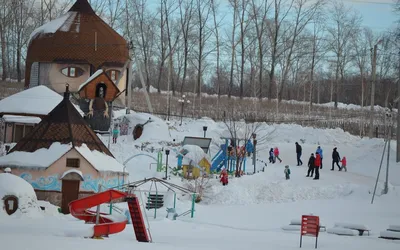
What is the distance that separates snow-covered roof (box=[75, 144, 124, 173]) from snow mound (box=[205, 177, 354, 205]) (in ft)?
14.6

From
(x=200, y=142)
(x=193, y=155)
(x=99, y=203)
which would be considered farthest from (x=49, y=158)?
(x=200, y=142)

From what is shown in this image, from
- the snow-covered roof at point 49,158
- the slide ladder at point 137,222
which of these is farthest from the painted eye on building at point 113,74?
the slide ladder at point 137,222

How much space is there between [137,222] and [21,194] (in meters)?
6.55

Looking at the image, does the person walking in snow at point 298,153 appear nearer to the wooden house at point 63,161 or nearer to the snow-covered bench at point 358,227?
the wooden house at point 63,161

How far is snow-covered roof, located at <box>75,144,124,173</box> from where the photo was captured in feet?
97.6

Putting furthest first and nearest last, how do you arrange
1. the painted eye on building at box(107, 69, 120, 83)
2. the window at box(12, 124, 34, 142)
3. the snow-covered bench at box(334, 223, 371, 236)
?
the painted eye on building at box(107, 69, 120, 83), the window at box(12, 124, 34, 142), the snow-covered bench at box(334, 223, 371, 236)

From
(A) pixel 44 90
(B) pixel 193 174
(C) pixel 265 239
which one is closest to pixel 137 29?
(A) pixel 44 90

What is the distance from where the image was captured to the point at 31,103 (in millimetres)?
38062

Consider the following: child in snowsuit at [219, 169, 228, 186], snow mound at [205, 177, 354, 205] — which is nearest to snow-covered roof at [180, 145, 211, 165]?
child in snowsuit at [219, 169, 228, 186]

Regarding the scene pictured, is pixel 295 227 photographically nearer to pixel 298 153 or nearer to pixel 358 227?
pixel 358 227

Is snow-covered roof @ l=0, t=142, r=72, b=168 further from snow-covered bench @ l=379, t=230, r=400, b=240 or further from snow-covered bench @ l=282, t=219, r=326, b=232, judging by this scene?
snow-covered bench @ l=379, t=230, r=400, b=240

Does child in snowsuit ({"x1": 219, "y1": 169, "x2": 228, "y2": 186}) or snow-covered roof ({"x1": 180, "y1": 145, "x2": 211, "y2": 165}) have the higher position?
snow-covered roof ({"x1": 180, "y1": 145, "x2": 211, "y2": 165})

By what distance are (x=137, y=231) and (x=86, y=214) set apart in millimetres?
3472

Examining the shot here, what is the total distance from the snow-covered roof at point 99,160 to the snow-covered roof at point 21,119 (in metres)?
8.86
